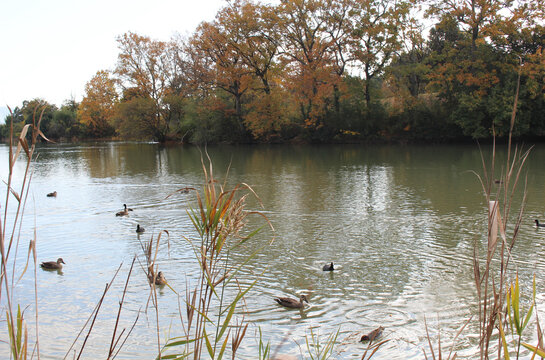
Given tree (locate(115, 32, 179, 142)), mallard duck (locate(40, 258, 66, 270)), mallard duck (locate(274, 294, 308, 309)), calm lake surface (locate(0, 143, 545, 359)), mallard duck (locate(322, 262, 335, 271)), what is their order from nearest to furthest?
calm lake surface (locate(0, 143, 545, 359)) < mallard duck (locate(274, 294, 308, 309)) < mallard duck (locate(322, 262, 335, 271)) < mallard duck (locate(40, 258, 66, 270)) < tree (locate(115, 32, 179, 142))

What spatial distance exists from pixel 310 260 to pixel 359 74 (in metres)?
32.3

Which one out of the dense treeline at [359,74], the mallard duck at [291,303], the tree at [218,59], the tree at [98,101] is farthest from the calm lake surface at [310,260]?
the tree at [98,101]

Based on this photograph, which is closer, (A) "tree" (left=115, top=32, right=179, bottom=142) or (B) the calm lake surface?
(B) the calm lake surface

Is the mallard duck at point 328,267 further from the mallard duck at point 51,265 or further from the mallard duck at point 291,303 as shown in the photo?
the mallard duck at point 51,265

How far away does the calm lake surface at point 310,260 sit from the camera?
5.06 metres

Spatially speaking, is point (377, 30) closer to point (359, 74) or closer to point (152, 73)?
point (359, 74)

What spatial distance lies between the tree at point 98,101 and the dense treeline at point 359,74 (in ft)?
36.3

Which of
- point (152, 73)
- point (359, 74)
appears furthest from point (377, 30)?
point (152, 73)

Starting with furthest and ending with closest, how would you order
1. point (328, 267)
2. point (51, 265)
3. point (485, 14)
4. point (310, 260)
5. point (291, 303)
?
point (485, 14)
point (310, 260)
point (51, 265)
point (328, 267)
point (291, 303)

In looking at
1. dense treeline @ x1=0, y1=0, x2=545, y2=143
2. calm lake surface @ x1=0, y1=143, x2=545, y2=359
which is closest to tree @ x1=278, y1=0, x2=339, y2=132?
dense treeline @ x1=0, y1=0, x2=545, y2=143

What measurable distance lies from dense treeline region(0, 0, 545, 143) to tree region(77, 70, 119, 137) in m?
11.1

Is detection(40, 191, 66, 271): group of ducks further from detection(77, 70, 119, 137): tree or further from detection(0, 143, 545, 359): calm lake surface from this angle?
detection(77, 70, 119, 137): tree

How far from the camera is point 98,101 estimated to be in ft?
188

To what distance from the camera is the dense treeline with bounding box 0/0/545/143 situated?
1219 inches
